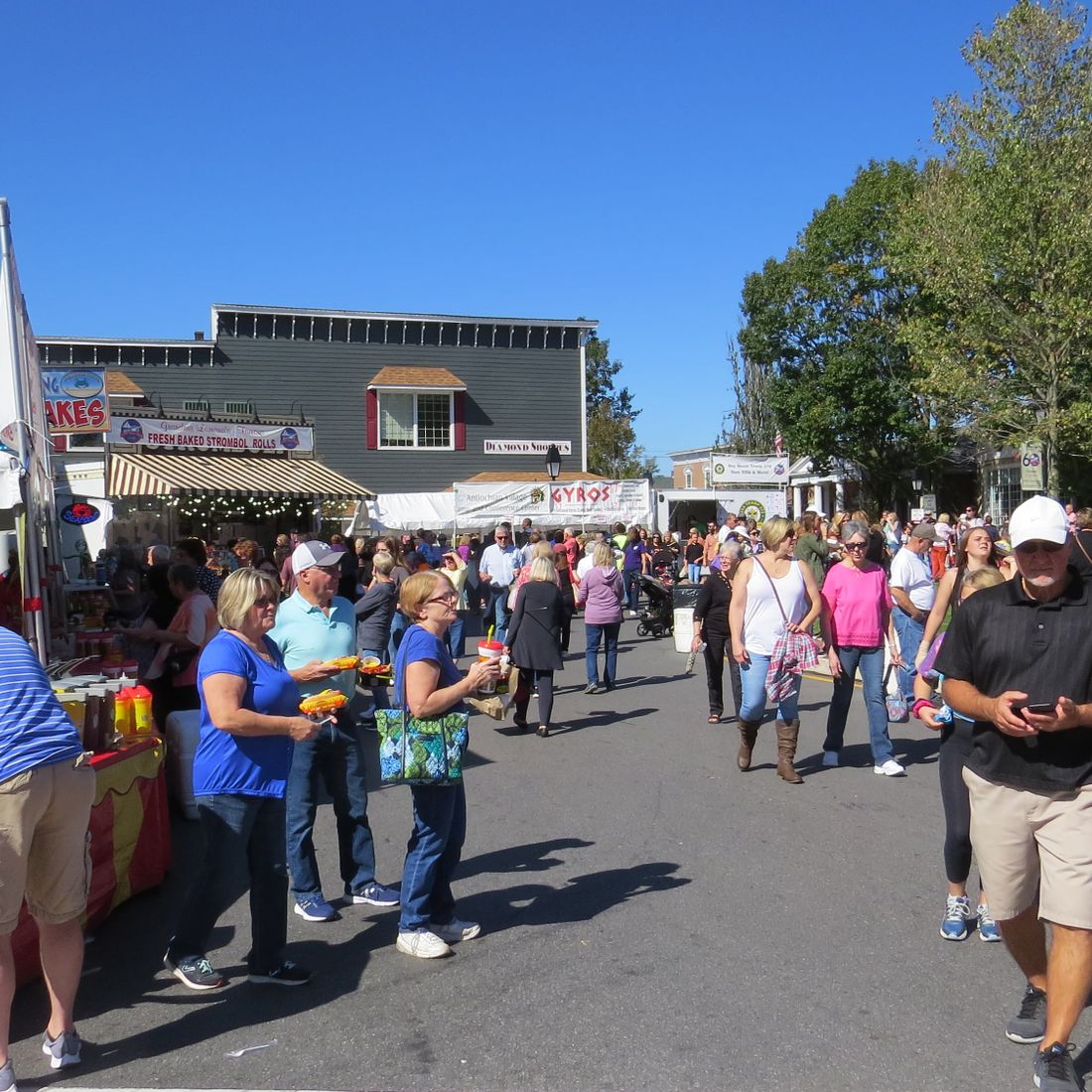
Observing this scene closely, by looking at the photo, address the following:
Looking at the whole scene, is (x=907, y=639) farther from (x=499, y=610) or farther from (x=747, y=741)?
(x=499, y=610)

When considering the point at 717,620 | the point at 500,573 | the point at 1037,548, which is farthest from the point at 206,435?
the point at 1037,548

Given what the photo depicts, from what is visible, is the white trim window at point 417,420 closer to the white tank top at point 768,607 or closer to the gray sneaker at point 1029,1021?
the white tank top at point 768,607

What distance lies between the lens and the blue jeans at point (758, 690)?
8039mm

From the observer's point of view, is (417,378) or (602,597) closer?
(602,597)

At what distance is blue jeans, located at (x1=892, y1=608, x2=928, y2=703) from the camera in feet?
31.8

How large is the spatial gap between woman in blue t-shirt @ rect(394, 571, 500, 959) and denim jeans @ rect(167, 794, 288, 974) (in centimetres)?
58

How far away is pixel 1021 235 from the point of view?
2517cm

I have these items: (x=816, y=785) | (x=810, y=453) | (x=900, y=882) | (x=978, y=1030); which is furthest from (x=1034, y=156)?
(x=978, y=1030)

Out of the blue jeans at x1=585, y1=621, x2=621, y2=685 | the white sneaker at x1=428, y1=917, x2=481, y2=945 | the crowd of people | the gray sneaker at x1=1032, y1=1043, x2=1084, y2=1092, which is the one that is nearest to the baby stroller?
the blue jeans at x1=585, y1=621, x2=621, y2=685

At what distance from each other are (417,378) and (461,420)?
1.76 m

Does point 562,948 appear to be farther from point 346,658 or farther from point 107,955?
point 107,955

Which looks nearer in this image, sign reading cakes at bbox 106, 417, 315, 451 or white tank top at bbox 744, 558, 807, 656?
white tank top at bbox 744, 558, 807, 656

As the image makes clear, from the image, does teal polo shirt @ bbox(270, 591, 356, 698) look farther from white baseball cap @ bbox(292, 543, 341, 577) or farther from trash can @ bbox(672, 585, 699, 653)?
trash can @ bbox(672, 585, 699, 653)

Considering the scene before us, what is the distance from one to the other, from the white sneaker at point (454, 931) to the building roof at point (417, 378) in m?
28.0
